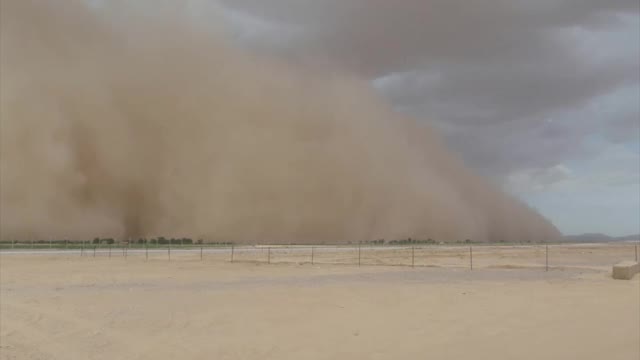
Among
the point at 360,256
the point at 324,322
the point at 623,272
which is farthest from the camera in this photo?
the point at 360,256

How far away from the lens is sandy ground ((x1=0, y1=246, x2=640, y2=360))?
6711 millimetres

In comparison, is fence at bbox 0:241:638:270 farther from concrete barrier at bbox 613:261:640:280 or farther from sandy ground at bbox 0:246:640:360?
sandy ground at bbox 0:246:640:360

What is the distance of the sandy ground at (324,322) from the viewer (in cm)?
671

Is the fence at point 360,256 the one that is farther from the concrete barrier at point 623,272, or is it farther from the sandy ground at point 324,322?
the sandy ground at point 324,322

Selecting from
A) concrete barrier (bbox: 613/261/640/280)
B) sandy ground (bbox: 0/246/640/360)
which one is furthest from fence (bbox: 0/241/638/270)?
sandy ground (bbox: 0/246/640/360)

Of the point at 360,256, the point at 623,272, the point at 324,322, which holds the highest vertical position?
the point at 623,272

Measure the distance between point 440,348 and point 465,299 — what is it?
203 inches

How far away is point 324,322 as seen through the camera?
8.77 m

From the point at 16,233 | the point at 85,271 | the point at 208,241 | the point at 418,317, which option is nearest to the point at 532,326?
the point at 418,317

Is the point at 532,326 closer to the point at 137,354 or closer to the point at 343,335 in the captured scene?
the point at 343,335

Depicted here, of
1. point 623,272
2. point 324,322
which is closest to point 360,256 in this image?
point 623,272

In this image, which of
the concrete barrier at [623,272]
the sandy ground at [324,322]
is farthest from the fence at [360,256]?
the sandy ground at [324,322]

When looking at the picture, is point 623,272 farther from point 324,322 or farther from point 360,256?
point 360,256

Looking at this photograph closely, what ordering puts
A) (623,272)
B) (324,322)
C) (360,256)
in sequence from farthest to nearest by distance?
(360,256) → (623,272) → (324,322)
